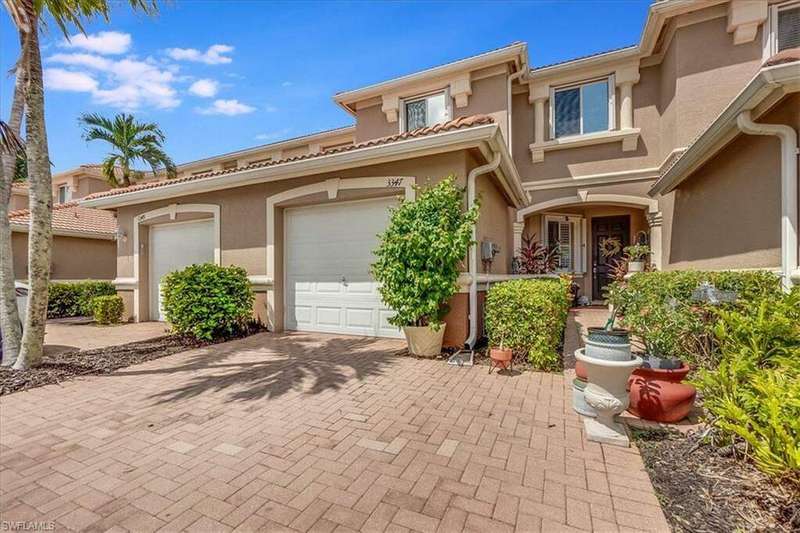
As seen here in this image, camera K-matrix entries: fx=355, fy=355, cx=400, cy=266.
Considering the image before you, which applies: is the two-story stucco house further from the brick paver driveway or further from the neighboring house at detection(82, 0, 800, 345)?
the brick paver driveway

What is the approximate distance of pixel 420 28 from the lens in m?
7.98

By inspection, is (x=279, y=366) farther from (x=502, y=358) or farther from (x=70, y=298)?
(x=70, y=298)

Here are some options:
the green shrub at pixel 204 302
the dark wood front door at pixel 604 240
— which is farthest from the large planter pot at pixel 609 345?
the dark wood front door at pixel 604 240

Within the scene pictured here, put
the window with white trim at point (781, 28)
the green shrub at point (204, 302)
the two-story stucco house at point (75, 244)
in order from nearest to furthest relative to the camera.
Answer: the green shrub at point (204, 302)
the window with white trim at point (781, 28)
the two-story stucco house at point (75, 244)

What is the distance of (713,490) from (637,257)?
9.14m

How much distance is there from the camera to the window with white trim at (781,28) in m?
7.83

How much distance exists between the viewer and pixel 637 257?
10.0m

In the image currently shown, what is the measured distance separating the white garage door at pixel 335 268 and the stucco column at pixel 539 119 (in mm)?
6584

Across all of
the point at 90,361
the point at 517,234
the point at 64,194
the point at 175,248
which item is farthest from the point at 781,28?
the point at 64,194

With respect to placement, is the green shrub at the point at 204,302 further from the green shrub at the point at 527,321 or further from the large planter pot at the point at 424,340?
the green shrub at the point at 527,321

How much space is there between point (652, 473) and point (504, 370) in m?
2.49

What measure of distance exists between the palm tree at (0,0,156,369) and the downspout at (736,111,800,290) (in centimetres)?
965

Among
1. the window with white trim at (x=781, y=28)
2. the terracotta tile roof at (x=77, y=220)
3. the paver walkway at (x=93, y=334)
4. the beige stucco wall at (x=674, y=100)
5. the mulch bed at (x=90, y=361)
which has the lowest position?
the paver walkway at (x=93, y=334)

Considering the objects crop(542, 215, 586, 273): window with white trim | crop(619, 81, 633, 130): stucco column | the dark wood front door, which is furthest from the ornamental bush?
the dark wood front door
